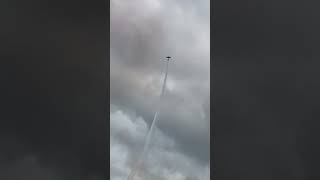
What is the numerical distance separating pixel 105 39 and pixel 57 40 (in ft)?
4.60

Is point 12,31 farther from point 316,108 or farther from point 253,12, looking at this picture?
point 316,108

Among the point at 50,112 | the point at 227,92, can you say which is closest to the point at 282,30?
the point at 227,92

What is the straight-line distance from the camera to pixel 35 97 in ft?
34.1

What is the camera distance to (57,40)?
10805 mm

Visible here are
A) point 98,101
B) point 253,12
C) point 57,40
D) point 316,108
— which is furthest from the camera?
point 98,101

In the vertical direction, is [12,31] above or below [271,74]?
above

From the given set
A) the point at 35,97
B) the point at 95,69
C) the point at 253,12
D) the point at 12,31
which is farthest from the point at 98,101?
the point at 253,12

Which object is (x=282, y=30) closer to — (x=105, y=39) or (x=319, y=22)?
(x=319, y=22)

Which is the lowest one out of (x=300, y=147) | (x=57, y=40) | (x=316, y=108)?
(x=300, y=147)

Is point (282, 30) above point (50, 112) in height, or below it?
above

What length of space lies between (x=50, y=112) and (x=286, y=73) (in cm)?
464

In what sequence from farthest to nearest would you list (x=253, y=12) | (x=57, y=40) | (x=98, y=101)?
1. (x=98, y=101)
2. (x=57, y=40)
3. (x=253, y=12)

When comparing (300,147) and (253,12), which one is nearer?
(300,147)

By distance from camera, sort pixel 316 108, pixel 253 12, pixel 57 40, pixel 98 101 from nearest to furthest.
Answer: pixel 316 108
pixel 253 12
pixel 57 40
pixel 98 101
